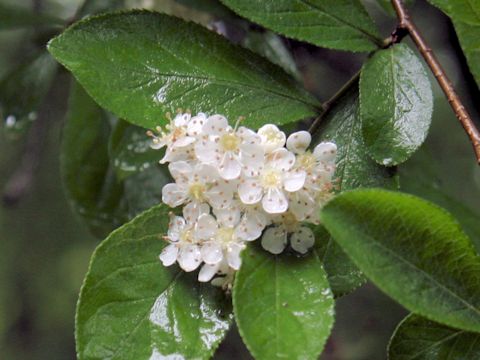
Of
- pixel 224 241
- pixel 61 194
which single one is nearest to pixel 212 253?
pixel 224 241

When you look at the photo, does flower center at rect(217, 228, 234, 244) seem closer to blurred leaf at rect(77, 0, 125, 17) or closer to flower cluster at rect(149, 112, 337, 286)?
flower cluster at rect(149, 112, 337, 286)

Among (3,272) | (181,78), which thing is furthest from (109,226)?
(3,272)

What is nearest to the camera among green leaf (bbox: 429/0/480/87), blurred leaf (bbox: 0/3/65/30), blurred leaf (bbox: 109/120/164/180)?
green leaf (bbox: 429/0/480/87)

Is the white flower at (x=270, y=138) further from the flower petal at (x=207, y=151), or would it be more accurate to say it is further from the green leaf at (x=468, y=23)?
the green leaf at (x=468, y=23)

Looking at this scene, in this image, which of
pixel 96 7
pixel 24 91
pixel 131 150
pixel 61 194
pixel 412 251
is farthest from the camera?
pixel 61 194

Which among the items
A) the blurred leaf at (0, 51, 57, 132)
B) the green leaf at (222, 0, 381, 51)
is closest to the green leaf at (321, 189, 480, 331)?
the green leaf at (222, 0, 381, 51)

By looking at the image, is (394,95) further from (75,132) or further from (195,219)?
(75,132)

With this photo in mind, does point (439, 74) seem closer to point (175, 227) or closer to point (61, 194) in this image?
point (175, 227)
